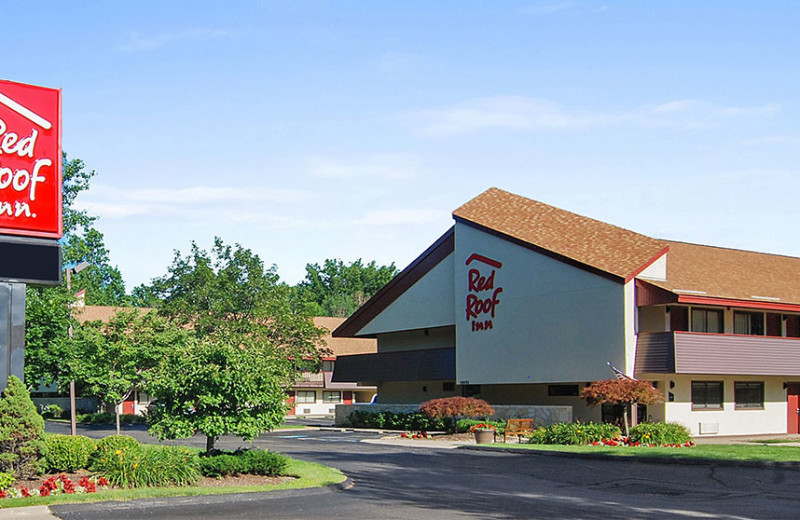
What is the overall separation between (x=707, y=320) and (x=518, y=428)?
10103 millimetres

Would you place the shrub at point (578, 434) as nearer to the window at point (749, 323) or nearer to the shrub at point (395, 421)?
the shrub at point (395, 421)

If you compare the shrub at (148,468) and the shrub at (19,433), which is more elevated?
the shrub at (19,433)

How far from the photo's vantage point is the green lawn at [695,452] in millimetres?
24430

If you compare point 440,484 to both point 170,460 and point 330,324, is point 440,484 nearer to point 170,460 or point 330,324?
point 170,460

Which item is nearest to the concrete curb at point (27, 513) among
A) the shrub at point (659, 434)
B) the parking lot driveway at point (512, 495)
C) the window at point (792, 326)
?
the parking lot driveway at point (512, 495)

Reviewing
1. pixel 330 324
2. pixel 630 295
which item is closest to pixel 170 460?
pixel 630 295

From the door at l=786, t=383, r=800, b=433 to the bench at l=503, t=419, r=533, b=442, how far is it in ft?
A: 44.9

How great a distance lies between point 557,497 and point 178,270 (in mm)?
48160

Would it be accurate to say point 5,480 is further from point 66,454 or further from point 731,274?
point 731,274

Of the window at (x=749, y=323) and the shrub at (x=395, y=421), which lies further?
the shrub at (x=395, y=421)

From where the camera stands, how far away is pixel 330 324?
84938 mm

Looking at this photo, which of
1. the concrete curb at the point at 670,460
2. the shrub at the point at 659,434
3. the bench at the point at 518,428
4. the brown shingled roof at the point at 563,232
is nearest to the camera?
the concrete curb at the point at 670,460

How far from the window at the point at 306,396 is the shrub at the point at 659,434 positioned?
49684mm

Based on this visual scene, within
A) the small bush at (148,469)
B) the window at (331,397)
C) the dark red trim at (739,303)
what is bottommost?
the window at (331,397)
